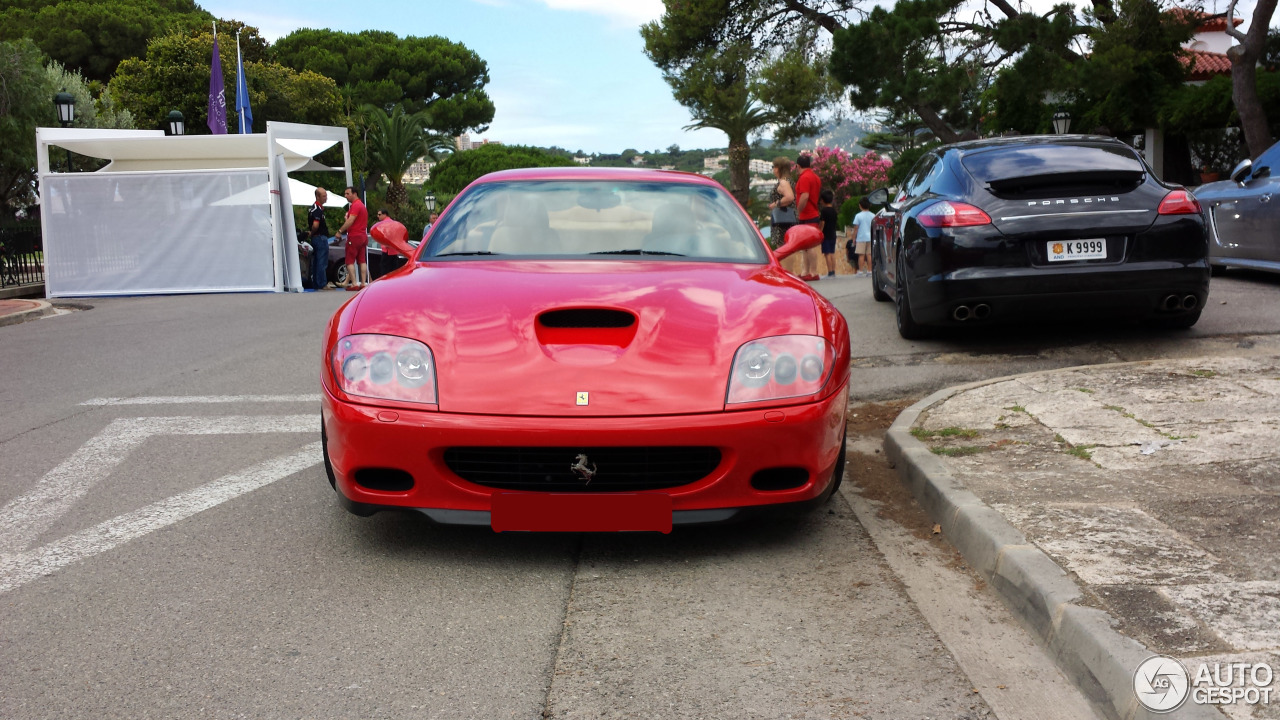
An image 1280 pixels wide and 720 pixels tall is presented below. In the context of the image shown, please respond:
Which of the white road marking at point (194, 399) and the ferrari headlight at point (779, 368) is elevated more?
the ferrari headlight at point (779, 368)

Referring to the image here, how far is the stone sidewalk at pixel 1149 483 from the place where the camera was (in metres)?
2.96

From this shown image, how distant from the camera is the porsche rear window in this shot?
288 inches

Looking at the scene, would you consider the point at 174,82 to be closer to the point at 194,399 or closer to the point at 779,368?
the point at 194,399

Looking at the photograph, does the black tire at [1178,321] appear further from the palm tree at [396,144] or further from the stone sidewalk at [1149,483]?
the palm tree at [396,144]

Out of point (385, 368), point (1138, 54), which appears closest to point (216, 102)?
point (1138, 54)

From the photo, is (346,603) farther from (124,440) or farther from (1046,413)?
(1046,413)

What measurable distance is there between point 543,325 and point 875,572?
54.2 inches

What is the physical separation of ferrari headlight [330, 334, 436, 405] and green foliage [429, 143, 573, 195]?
64571 millimetres

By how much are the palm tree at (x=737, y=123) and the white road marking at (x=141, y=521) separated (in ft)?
101

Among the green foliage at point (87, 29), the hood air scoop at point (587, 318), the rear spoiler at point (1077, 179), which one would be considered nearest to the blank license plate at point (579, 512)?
the hood air scoop at point (587, 318)

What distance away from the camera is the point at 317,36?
61281 millimetres

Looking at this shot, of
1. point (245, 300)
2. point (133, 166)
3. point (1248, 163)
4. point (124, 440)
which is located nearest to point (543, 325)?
point (124, 440)

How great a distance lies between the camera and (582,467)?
359 centimetres

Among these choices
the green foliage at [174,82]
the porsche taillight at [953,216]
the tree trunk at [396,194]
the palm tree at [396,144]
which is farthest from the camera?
the tree trunk at [396,194]
